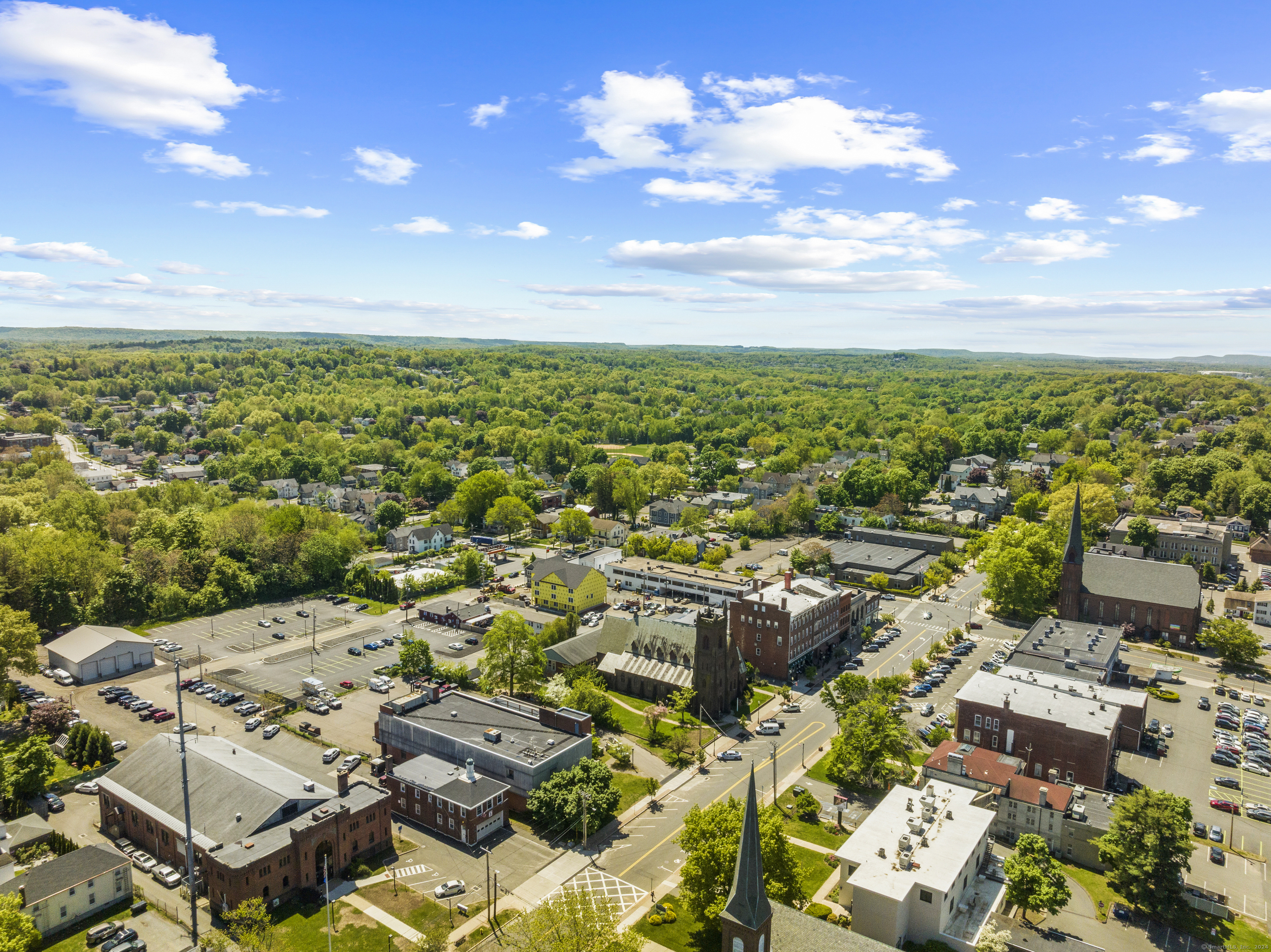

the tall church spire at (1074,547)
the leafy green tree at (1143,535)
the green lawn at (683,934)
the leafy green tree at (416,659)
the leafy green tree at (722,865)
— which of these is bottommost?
the green lawn at (683,934)

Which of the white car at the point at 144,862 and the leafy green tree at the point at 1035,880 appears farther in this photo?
the white car at the point at 144,862

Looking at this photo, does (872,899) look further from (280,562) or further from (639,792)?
(280,562)

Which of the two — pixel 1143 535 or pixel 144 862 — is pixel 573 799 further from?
pixel 1143 535

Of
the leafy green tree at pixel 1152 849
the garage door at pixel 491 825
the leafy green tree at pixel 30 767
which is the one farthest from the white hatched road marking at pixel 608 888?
the leafy green tree at pixel 30 767

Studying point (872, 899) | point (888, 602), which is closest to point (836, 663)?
point (888, 602)

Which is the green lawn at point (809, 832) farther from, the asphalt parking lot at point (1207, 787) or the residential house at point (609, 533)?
the residential house at point (609, 533)

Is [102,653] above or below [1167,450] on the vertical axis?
below
